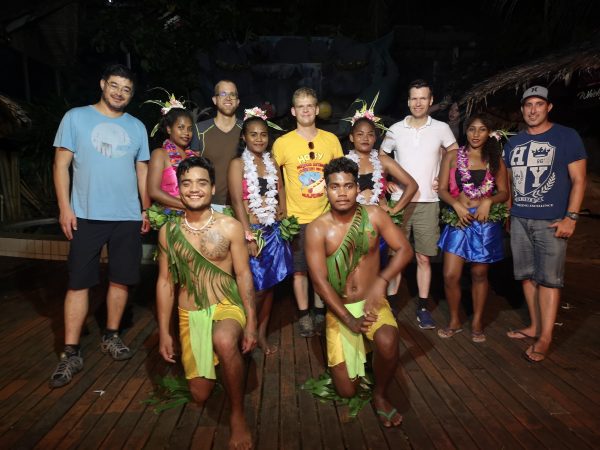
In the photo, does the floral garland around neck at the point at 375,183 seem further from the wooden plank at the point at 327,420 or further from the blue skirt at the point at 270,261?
the wooden plank at the point at 327,420

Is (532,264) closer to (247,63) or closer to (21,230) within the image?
(21,230)

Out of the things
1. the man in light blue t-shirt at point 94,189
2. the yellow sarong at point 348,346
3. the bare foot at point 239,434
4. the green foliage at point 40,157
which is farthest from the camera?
the green foliage at point 40,157

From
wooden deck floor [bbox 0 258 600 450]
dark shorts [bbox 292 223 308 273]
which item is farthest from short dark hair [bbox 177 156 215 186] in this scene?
wooden deck floor [bbox 0 258 600 450]

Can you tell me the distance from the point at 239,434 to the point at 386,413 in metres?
0.82

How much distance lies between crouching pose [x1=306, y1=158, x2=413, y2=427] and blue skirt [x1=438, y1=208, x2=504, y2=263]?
120 cm

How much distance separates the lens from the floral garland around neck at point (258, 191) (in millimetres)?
3676

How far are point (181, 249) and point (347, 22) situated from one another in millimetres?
12767

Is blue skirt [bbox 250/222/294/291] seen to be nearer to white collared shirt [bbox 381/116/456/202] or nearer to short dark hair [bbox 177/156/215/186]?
short dark hair [bbox 177/156/215/186]

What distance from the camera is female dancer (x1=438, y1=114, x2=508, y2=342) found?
3.80 meters

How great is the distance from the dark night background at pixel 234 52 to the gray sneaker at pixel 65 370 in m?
6.42

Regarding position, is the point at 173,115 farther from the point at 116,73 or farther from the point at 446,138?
the point at 446,138

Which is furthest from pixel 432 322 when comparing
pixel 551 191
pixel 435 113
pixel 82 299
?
pixel 435 113

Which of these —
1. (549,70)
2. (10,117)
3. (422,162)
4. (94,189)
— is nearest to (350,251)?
(422,162)

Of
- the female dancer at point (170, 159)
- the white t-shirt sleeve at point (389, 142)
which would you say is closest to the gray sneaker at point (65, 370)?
the female dancer at point (170, 159)
